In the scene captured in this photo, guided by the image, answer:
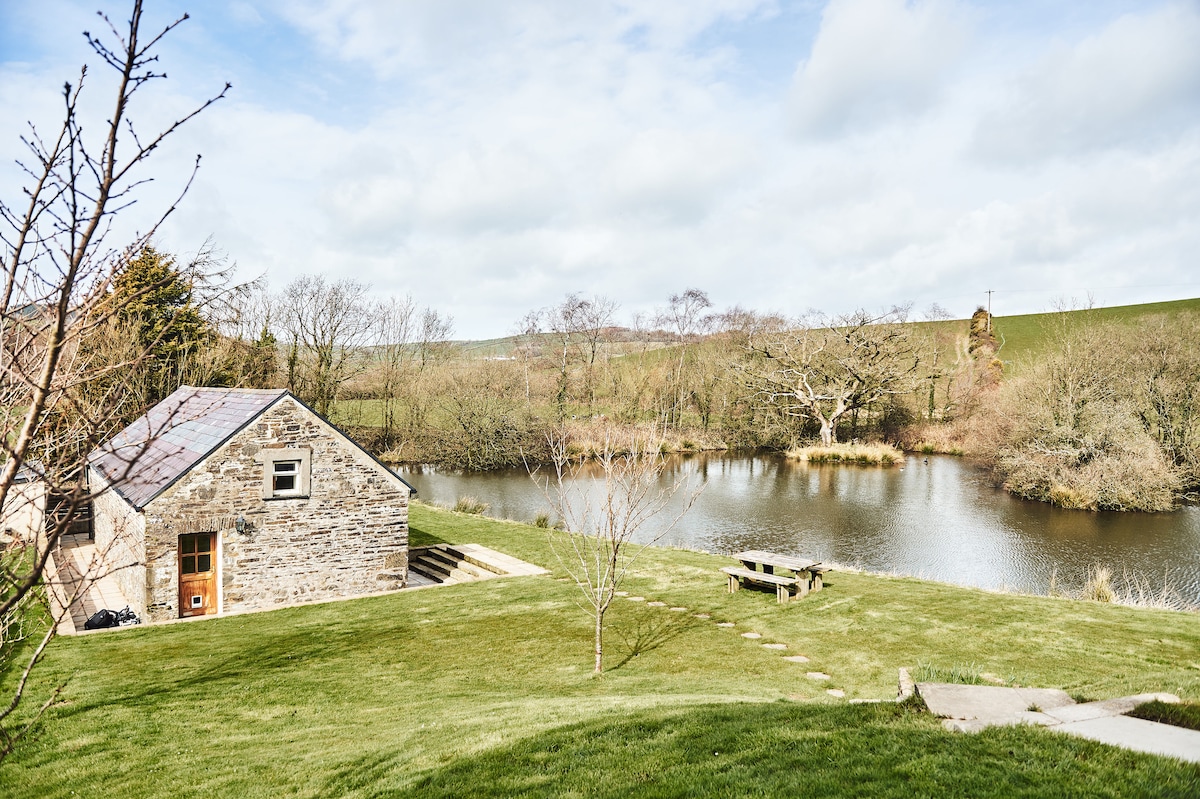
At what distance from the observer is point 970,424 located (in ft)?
141

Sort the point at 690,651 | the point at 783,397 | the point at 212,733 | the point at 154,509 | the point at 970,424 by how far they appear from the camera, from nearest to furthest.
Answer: the point at 212,733
the point at 690,651
the point at 154,509
the point at 970,424
the point at 783,397

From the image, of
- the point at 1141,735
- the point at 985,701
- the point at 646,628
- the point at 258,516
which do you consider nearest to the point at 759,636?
the point at 646,628

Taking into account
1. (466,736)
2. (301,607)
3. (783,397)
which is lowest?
(301,607)

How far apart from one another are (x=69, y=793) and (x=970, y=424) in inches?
1813

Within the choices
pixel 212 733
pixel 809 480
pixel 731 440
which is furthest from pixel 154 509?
pixel 731 440

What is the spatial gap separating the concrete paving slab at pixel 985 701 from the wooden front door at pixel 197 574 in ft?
46.5

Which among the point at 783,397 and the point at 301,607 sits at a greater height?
the point at 783,397

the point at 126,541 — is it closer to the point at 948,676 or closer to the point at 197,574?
the point at 197,574

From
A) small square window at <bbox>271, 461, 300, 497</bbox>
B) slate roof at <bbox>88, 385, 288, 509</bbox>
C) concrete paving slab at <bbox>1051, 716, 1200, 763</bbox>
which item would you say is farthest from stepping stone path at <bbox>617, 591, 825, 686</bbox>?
slate roof at <bbox>88, 385, 288, 509</bbox>

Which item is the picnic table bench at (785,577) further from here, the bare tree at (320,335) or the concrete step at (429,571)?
the bare tree at (320,335)

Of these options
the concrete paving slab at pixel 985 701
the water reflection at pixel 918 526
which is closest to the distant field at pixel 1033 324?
the water reflection at pixel 918 526

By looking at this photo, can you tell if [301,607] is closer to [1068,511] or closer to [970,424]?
[1068,511]

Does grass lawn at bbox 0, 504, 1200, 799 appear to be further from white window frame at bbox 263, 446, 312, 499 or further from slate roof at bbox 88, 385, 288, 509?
slate roof at bbox 88, 385, 288, 509

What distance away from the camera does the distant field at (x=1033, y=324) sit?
57.6 metres
